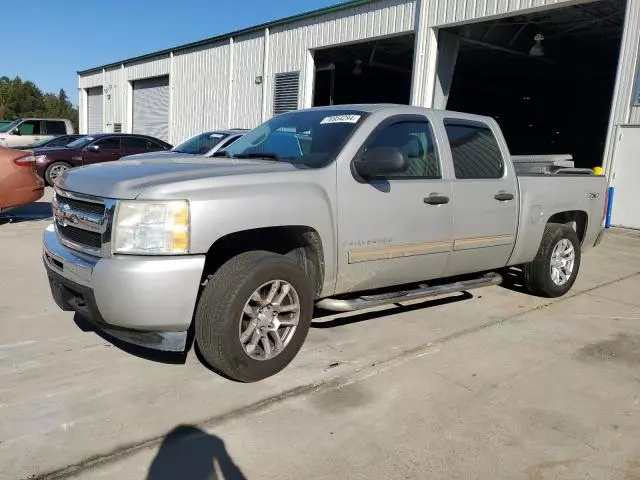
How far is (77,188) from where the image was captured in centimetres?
354

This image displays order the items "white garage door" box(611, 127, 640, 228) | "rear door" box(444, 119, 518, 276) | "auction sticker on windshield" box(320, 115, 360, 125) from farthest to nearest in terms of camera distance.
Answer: "white garage door" box(611, 127, 640, 228) → "rear door" box(444, 119, 518, 276) → "auction sticker on windshield" box(320, 115, 360, 125)

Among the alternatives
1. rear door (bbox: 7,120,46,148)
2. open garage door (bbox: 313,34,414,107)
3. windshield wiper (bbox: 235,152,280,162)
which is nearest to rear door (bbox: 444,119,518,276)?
windshield wiper (bbox: 235,152,280,162)

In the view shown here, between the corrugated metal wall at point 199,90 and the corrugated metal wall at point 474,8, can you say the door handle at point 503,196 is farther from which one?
the corrugated metal wall at point 199,90

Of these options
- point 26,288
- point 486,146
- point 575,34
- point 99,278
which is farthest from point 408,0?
point 99,278

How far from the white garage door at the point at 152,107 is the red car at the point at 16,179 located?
17.0 m

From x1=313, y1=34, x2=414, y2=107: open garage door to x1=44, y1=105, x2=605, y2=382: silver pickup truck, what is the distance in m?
12.2

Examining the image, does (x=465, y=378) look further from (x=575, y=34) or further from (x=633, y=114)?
(x=575, y=34)

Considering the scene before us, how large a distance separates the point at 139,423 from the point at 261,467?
79cm

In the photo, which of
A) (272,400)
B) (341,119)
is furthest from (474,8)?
(272,400)

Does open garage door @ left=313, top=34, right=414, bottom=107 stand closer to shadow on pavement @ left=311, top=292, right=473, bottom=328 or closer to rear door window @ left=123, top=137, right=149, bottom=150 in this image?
rear door window @ left=123, top=137, right=149, bottom=150

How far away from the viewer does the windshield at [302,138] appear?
4.09m

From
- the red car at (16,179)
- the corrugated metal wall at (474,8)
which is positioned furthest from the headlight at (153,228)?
the corrugated metal wall at (474,8)

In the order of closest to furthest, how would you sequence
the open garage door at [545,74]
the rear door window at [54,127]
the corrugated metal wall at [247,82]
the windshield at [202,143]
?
the windshield at [202,143] < the open garage door at [545,74] < the corrugated metal wall at [247,82] < the rear door window at [54,127]

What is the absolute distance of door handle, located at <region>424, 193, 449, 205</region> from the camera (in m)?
4.36
